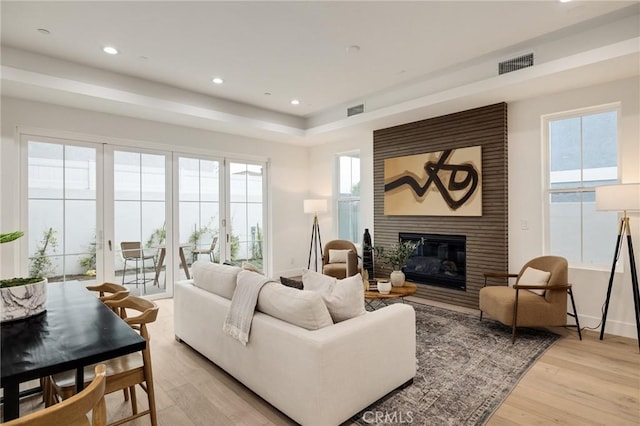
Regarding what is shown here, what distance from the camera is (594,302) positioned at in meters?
3.70

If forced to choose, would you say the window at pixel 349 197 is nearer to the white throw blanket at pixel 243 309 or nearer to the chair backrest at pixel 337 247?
the chair backrest at pixel 337 247

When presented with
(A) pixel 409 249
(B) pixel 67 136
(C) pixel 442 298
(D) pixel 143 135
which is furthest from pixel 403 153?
(B) pixel 67 136

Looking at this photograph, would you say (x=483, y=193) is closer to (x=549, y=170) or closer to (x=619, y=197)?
(x=549, y=170)

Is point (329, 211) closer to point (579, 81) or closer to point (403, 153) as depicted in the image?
point (403, 153)

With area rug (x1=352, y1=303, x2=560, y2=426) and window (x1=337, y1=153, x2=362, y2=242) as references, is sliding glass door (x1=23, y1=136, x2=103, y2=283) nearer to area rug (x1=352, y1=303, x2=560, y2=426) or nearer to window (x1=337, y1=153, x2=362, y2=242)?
window (x1=337, y1=153, x2=362, y2=242)

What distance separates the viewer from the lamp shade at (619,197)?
9.98 feet

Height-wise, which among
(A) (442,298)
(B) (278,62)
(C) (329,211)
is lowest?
(A) (442,298)

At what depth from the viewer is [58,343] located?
1.47 meters

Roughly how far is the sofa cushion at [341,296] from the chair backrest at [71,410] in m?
1.34

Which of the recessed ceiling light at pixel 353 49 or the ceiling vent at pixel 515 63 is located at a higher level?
the recessed ceiling light at pixel 353 49

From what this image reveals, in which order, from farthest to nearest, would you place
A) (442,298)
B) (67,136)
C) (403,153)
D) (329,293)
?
(403,153), (442,298), (67,136), (329,293)

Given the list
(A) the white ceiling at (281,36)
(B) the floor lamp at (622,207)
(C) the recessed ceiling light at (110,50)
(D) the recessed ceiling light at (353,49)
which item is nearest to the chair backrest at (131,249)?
(A) the white ceiling at (281,36)

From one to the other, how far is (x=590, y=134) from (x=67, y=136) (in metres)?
6.45

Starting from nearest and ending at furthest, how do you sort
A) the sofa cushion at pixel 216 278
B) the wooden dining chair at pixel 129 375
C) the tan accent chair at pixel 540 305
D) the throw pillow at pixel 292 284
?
the wooden dining chair at pixel 129 375
the throw pillow at pixel 292 284
the sofa cushion at pixel 216 278
the tan accent chair at pixel 540 305
